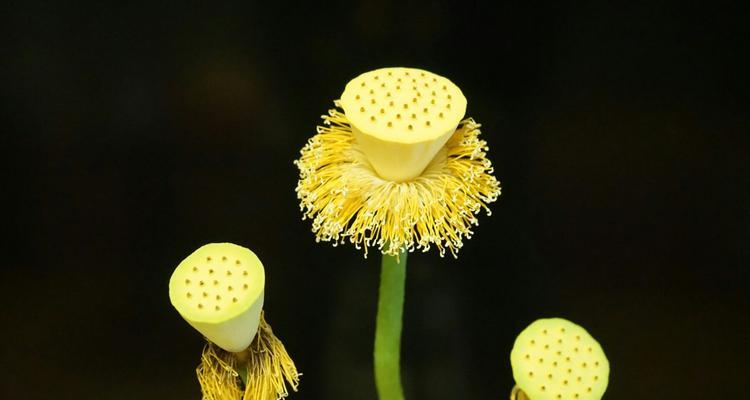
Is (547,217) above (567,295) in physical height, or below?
above

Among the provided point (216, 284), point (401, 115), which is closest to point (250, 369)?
point (216, 284)

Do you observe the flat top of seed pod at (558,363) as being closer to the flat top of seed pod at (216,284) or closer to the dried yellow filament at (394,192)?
the dried yellow filament at (394,192)

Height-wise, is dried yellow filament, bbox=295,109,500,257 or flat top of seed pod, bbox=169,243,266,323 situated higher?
dried yellow filament, bbox=295,109,500,257

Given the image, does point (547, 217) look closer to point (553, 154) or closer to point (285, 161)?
point (553, 154)

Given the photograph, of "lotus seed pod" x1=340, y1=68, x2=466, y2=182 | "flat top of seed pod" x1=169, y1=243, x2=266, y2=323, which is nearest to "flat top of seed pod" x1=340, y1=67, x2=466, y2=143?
"lotus seed pod" x1=340, y1=68, x2=466, y2=182

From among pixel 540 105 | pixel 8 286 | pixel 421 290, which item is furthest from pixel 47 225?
pixel 540 105

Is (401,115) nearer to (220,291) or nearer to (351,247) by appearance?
(220,291)

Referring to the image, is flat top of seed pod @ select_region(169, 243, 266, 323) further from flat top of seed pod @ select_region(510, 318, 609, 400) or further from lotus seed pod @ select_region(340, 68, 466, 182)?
flat top of seed pod @ select_region(510, 318, 609, 400)
